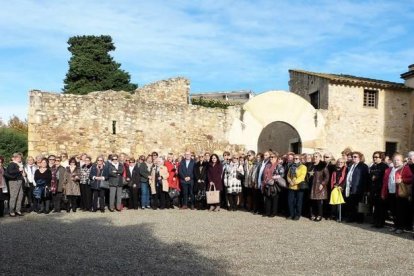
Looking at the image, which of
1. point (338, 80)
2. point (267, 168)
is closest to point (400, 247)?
point (267, 168)

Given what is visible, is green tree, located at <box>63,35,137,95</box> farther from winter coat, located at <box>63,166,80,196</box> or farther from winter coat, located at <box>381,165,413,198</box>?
winter coat, located at <box>381,165,413,198</box>

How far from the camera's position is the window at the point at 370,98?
22.0m

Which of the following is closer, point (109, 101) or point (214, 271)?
point (214, 271)

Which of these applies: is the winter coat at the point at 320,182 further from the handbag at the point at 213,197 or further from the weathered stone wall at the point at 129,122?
the weathered stone wall at the point at 129,122

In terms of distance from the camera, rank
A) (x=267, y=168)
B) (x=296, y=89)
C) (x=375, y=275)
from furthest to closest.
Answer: (x=296, y=89), (x=267, y=168), (x=375, y=275)

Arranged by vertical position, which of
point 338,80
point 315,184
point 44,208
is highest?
point 338,80

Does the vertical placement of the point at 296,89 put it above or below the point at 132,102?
above

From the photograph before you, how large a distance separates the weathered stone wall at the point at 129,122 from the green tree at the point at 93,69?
1879 centimetres

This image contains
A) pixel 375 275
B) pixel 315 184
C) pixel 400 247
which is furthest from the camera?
pixel 315 184

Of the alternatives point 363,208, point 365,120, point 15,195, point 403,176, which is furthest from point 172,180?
point 365,120

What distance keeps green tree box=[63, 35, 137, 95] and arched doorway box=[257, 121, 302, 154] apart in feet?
50.7

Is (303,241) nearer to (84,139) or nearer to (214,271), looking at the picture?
(214,271)

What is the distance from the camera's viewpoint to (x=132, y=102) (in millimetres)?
18469

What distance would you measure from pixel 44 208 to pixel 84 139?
224 inches
